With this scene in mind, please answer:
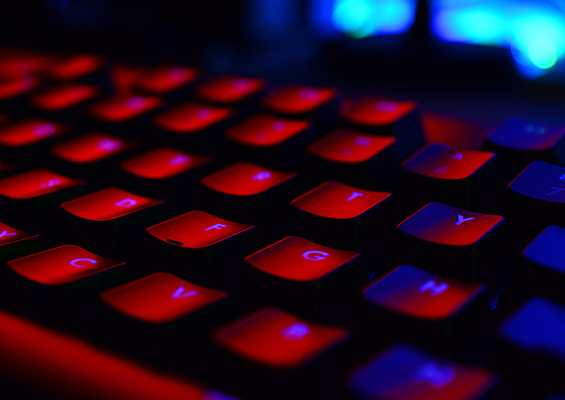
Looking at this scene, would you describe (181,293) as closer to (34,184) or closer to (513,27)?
(34,184)

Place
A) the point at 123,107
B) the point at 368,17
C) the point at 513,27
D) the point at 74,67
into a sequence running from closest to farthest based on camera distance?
the point at 123,107, the point at 74,67, the point at 513,27, the point at 368,17

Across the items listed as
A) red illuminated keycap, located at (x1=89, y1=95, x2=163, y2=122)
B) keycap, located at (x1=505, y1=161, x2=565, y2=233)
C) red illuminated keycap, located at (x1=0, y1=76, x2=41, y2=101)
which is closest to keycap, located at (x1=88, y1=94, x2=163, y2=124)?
red illuminated keycap, located at (x1=89, y1=95, x2=163, y2=122)

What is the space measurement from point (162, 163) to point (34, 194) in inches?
4.9

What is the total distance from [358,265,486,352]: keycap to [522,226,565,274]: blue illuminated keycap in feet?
0.14

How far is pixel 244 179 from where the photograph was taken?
21.5 inches

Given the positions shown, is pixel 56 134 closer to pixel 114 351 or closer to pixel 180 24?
pixel 114 351

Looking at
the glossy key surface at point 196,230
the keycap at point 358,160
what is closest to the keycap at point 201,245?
the glossy key surface at point 196,230

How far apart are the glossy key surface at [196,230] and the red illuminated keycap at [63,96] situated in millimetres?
336

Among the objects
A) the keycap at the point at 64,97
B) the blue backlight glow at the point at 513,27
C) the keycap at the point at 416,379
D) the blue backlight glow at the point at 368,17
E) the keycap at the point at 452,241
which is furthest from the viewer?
the blue backlight glow at the point at 368,17

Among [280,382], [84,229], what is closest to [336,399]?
[280,382]

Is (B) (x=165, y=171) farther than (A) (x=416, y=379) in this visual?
Yes

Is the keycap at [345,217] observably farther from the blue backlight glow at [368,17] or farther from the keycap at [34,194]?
the blue backlight glow at [368,17]

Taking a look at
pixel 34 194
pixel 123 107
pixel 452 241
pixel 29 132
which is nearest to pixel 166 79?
pixel 123 107

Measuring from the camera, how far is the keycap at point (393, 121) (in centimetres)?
60
